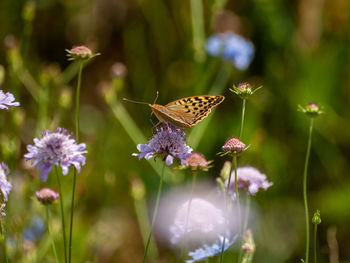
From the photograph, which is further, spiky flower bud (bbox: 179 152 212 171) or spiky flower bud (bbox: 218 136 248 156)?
spiky flower bud (bbox: 179 152 212 171)

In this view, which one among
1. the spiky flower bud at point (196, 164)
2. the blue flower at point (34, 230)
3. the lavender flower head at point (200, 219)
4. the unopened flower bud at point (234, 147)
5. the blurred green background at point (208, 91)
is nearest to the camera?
the unopened flower bud at point (234, 147)

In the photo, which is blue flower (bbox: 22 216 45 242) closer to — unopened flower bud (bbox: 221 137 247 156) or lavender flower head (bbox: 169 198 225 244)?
lavender flower head (bbox: 169 198 225 244)

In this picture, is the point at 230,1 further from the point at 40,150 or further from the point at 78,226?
the point at 40,150

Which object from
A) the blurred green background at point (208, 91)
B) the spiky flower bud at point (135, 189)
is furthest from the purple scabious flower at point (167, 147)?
the blurred green background at point (208, 91)

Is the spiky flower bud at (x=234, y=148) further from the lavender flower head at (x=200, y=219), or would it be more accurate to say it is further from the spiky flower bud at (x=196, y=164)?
the lavender flower head at (x=200, y=219)

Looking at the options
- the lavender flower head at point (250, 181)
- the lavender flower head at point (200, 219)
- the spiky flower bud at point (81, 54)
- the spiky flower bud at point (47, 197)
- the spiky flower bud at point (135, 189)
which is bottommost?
the spiky flower bud at point (47, 197)

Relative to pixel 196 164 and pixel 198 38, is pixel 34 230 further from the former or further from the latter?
pixel 198 38

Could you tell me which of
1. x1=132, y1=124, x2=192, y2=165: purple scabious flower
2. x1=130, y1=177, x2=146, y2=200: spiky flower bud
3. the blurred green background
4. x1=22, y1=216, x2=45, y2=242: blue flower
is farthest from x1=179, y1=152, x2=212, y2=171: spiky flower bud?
the blurred green background

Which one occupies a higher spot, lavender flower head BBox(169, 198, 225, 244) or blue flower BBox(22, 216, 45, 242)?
blue flower BBox(22, 216, 45, 242)

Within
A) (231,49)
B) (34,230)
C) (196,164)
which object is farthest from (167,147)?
(231,49)
